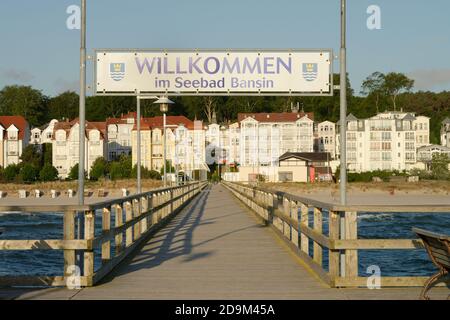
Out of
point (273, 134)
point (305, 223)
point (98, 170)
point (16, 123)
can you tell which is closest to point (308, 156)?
point (273, 134)

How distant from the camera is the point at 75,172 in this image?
355ft

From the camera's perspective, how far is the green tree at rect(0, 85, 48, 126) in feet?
519

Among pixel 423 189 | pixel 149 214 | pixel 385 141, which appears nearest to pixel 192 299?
pixel 149 214

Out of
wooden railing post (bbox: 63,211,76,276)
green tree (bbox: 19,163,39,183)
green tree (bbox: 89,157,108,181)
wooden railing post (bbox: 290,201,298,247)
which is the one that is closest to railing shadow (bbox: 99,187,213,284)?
wooden railing post (bbox: 63,211,76,276)

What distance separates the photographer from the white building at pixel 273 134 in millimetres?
130625

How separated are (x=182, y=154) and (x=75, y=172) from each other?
1700cm

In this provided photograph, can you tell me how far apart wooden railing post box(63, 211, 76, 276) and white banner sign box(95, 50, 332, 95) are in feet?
21.1

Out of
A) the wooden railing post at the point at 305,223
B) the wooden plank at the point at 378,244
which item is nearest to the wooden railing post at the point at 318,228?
the wooden plank at the point at 378,244

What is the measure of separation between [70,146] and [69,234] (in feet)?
372

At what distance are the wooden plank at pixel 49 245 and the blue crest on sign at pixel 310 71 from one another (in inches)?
298

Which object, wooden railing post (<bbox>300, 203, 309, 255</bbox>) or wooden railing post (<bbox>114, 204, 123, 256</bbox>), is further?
wooden railing post (<bbox>300, 203, 309, 255</bbox>)

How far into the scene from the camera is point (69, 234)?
34.4 ft

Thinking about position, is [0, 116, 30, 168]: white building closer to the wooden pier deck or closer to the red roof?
the red roof
